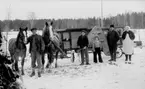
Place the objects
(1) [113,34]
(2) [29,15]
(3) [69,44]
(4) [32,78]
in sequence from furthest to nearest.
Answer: (2) [29,15]
(3) [69,44]
(1) [113,34]
(4) [32,78]

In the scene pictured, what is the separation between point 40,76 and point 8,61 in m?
5.66

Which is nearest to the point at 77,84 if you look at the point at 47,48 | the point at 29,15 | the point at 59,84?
the point at 59,84

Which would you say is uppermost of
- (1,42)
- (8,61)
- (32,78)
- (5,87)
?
(1,42)

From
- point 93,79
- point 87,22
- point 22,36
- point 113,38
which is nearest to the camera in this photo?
point 93,79

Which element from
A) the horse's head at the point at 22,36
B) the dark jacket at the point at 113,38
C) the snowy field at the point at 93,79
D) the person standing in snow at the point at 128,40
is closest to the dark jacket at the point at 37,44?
the horse's head at the point at 22,36

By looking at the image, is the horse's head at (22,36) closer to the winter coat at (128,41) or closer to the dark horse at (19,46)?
the dark horse at (19,46)

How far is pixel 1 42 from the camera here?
4684mm

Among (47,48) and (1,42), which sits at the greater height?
(1,42)

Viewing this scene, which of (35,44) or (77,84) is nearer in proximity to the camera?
(77,84)

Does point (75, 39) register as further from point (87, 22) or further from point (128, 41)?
point (87, 22)

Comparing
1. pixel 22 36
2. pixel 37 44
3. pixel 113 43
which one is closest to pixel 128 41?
pixel 113 43

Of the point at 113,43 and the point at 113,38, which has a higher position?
the point at 113,38

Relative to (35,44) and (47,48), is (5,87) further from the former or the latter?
(47,48)

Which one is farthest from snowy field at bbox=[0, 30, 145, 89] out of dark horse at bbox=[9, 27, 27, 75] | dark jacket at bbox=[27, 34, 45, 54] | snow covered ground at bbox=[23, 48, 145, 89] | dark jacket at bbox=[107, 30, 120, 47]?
dark jacket at bbox=[107, 30, 120, 47]
